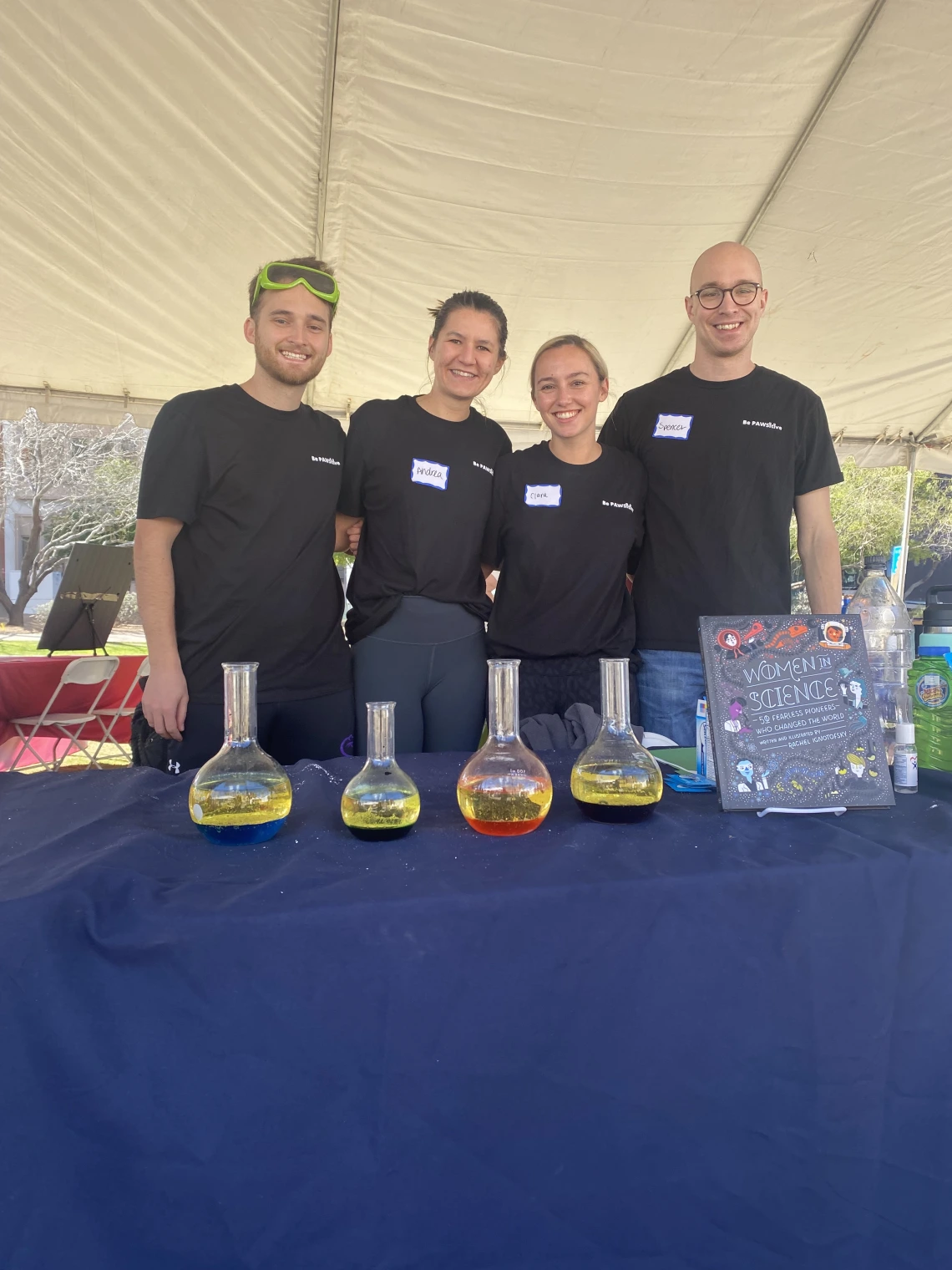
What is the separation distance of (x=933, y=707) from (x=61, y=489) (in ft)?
52.6

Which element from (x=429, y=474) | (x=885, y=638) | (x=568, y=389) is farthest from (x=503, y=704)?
(x=568, y=389)

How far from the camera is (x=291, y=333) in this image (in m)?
1.73

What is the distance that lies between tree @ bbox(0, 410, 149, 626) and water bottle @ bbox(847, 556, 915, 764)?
1424cm

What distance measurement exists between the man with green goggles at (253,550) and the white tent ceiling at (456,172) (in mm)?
1606

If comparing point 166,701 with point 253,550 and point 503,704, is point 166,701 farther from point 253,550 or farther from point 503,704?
point 503,704

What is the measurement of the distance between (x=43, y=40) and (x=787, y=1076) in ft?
11.4

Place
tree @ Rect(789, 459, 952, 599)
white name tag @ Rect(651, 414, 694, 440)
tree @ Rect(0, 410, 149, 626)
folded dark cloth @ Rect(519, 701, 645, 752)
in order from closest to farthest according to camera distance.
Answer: folded dark cloth @ Rect(519, 701, 645, 752), white name tag @ Rect(651, 414, 694, 440), tree @ Rect(0, 410, 149, 626), tree @ Rect(789, 459, 952, 599)

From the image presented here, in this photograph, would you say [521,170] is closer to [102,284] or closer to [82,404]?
[102,284]

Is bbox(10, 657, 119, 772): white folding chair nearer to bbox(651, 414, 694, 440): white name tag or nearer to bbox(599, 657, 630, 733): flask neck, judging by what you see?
bbox(651, 414, 694, 440): white name tag

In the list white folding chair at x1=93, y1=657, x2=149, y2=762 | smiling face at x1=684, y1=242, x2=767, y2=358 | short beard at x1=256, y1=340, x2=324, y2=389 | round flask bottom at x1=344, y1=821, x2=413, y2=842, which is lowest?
white folding chair at x1=93, y1=657, x2=149, y2=762

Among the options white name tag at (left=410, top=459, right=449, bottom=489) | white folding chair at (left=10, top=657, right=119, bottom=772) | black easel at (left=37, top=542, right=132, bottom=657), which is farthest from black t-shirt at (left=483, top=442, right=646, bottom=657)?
black easel at (left=37, top=542, right=132, bottom=657)

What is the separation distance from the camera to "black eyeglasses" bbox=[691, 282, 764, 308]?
1807mm

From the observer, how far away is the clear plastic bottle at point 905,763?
3.78 feet

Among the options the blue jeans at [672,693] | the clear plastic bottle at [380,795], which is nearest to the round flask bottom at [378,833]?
the clear plastic bottle at [380,795]
